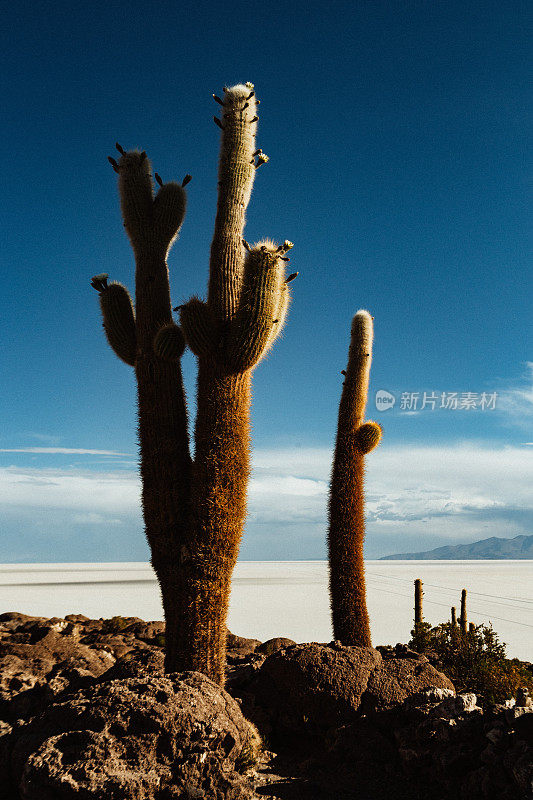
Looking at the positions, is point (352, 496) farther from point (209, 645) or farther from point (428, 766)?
point (428, 766)

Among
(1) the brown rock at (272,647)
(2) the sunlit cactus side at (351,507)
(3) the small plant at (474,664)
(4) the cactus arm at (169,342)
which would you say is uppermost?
(4) the cactus arm at (169,342)

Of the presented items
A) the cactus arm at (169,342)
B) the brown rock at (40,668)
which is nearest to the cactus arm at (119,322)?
the cactus arm at (169,342)

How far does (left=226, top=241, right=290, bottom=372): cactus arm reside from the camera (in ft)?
23.6

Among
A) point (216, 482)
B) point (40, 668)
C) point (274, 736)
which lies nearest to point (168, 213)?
point (216, 482)

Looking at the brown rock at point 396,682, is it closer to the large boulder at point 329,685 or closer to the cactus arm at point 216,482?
the large boulder at point 329,685

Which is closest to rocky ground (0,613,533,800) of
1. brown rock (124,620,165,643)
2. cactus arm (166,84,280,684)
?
cactus arm (166,84,280,684)

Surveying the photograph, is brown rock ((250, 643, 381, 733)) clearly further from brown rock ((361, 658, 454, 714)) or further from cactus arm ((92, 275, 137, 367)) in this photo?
cactus arm ((92, 275, 137, 367))

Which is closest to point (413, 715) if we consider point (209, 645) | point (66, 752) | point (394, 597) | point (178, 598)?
point (209, 645)

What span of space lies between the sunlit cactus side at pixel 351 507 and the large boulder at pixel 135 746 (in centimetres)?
437

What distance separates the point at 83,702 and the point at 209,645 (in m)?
1.81

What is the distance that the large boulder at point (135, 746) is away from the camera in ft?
15.1

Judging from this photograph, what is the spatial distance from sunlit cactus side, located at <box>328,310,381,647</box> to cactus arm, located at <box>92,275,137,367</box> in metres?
4.15

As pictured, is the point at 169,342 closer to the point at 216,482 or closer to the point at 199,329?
the point at 199,329

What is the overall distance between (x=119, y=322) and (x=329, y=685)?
5.16 metres
